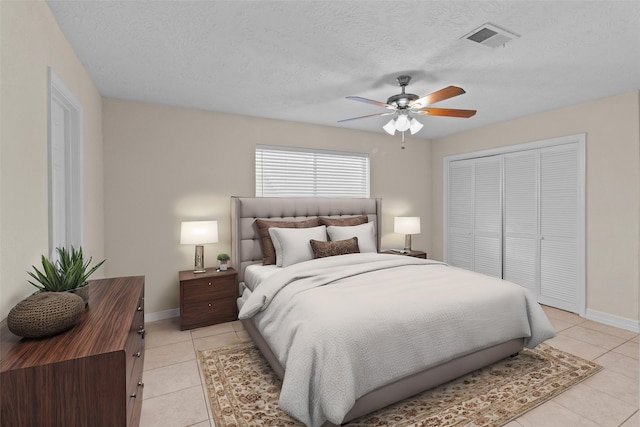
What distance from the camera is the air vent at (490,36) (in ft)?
6.56

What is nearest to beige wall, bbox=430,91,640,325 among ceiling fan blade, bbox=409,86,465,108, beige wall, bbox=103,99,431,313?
ceiling fan blade, bbox=409,86,465,108

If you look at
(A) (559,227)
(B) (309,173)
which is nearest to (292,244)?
(B) (309,173)

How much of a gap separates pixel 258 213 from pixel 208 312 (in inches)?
49.8

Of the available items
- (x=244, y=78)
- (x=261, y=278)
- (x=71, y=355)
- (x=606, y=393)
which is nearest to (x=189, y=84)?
(x=244, y=78)

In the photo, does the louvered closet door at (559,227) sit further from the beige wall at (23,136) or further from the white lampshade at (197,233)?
the beige wall at (23,136)

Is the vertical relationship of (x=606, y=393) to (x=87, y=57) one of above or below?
below

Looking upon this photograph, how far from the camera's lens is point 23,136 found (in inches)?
58.2

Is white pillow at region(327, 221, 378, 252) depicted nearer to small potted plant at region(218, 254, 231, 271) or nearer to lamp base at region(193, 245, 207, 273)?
small potted plant at region(218, 254, 231, 271)

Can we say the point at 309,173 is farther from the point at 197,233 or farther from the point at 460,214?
the point at 460,214

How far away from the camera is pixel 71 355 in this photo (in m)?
1.11

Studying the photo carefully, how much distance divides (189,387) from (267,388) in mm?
595

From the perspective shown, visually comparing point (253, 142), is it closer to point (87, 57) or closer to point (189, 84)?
point (189, 84)

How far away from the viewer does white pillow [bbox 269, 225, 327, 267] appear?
3379 mm

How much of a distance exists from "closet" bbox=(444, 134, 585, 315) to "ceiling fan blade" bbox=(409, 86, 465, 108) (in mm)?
2392
